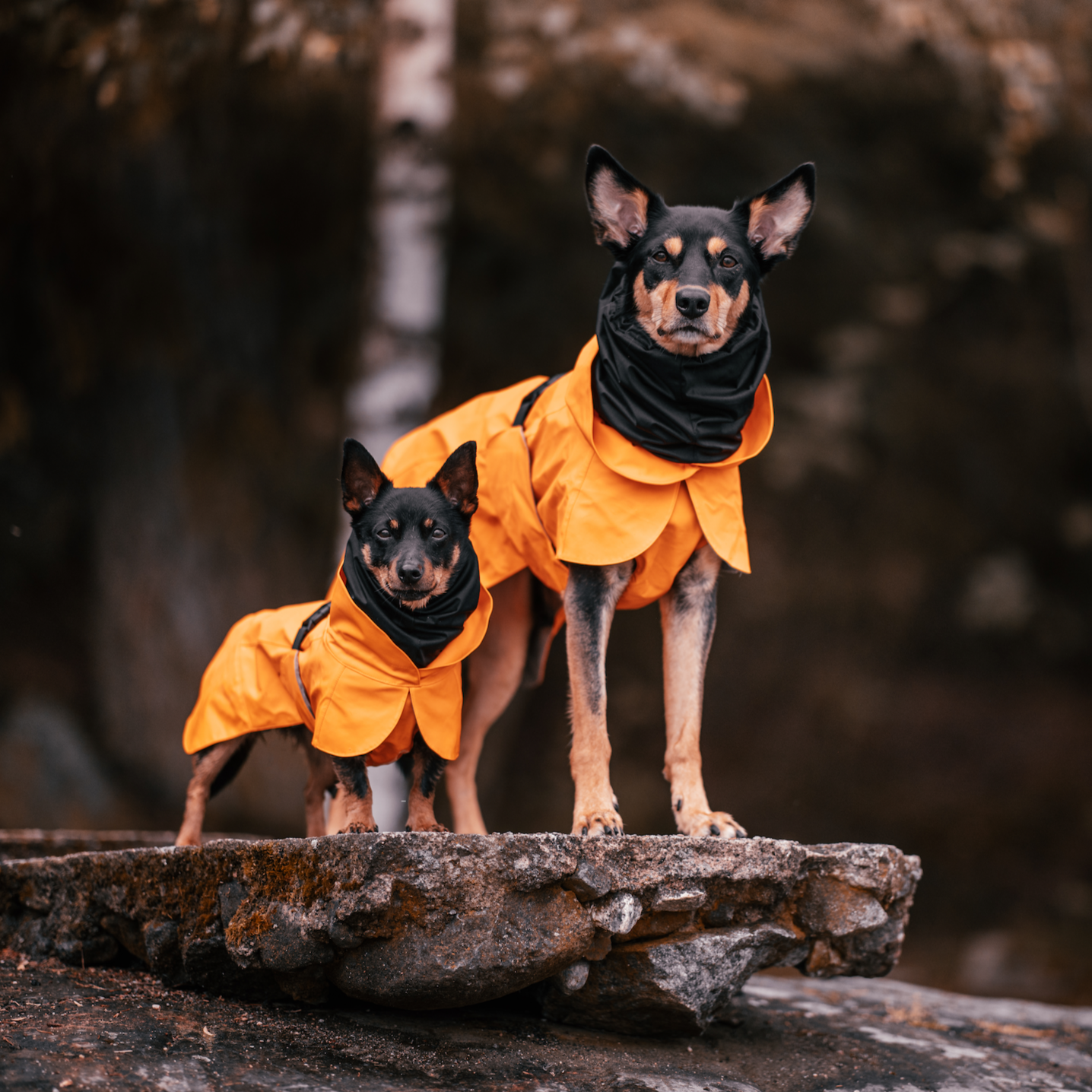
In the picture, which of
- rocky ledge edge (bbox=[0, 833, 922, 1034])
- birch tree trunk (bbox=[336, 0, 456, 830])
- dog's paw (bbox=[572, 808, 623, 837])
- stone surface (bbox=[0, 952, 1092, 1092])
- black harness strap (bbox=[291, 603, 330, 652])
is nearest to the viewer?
stone surface (bbox=[0, 952, 1092, 1092])

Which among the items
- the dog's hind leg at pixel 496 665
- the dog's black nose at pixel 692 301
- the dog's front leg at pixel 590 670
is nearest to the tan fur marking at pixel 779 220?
the dog's black nose at pixel 692 301

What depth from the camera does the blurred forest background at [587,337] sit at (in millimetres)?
9938

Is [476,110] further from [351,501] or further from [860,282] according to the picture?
[351,501]

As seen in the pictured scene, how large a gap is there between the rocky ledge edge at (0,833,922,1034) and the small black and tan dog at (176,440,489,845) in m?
0.53

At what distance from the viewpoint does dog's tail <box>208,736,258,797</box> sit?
5.04 m

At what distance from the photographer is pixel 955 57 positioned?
9.70 metres

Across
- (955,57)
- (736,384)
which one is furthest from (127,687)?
(955,57)

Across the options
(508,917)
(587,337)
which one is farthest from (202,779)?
(587,337)

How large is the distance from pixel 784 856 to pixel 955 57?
7.89 metres

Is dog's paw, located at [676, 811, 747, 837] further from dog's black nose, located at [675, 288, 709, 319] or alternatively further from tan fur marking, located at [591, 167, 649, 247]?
tan fur marking, located at [591, 167, 649, 247]

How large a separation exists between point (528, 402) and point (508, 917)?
2.11 meters

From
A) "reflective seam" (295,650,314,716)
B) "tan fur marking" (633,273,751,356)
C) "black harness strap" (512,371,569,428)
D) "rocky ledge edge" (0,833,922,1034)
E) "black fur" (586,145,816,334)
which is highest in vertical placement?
"black fur" (586,145,816,334)

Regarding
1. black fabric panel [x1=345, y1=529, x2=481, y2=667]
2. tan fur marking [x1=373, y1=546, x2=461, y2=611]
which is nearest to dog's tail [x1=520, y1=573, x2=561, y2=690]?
black fabric panel [x1=345, y1=529, x2=481, y2=667]

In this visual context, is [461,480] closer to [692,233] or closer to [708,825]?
[692,233]
